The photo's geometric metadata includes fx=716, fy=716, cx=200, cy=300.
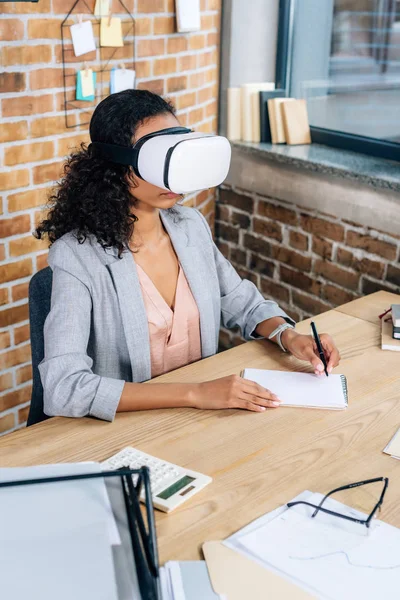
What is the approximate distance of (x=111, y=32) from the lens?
7.70ft

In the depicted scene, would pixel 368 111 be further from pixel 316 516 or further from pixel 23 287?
pixel 316 516

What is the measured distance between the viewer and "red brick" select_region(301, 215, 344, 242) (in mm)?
2537

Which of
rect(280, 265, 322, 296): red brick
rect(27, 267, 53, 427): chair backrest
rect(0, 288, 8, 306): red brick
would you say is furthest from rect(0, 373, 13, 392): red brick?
rect(280, 265, 322, 296): red brick

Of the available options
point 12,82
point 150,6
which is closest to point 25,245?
point 12,82

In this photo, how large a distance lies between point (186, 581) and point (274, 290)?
194 cm

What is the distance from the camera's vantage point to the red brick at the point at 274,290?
2838 mm

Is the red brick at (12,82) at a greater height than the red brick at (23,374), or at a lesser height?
greater

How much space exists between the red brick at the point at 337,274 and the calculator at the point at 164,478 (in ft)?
4.63

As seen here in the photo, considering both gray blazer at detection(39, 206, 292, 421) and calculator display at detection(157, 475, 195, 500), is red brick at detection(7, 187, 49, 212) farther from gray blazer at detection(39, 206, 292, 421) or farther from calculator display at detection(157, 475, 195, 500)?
calculator display at detection(157, 475, 195, 500)

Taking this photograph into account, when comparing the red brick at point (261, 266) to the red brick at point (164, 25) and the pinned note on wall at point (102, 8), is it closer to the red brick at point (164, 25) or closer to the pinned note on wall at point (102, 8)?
the red brick at point (164, 25)

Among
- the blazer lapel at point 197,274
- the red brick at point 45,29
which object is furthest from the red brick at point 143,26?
the blazer lapel at point 197,274

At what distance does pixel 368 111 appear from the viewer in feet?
8.72

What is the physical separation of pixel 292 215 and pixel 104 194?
3.76 ft

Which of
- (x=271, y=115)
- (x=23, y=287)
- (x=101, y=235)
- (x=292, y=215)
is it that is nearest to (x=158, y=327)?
(x=101, y=235)
